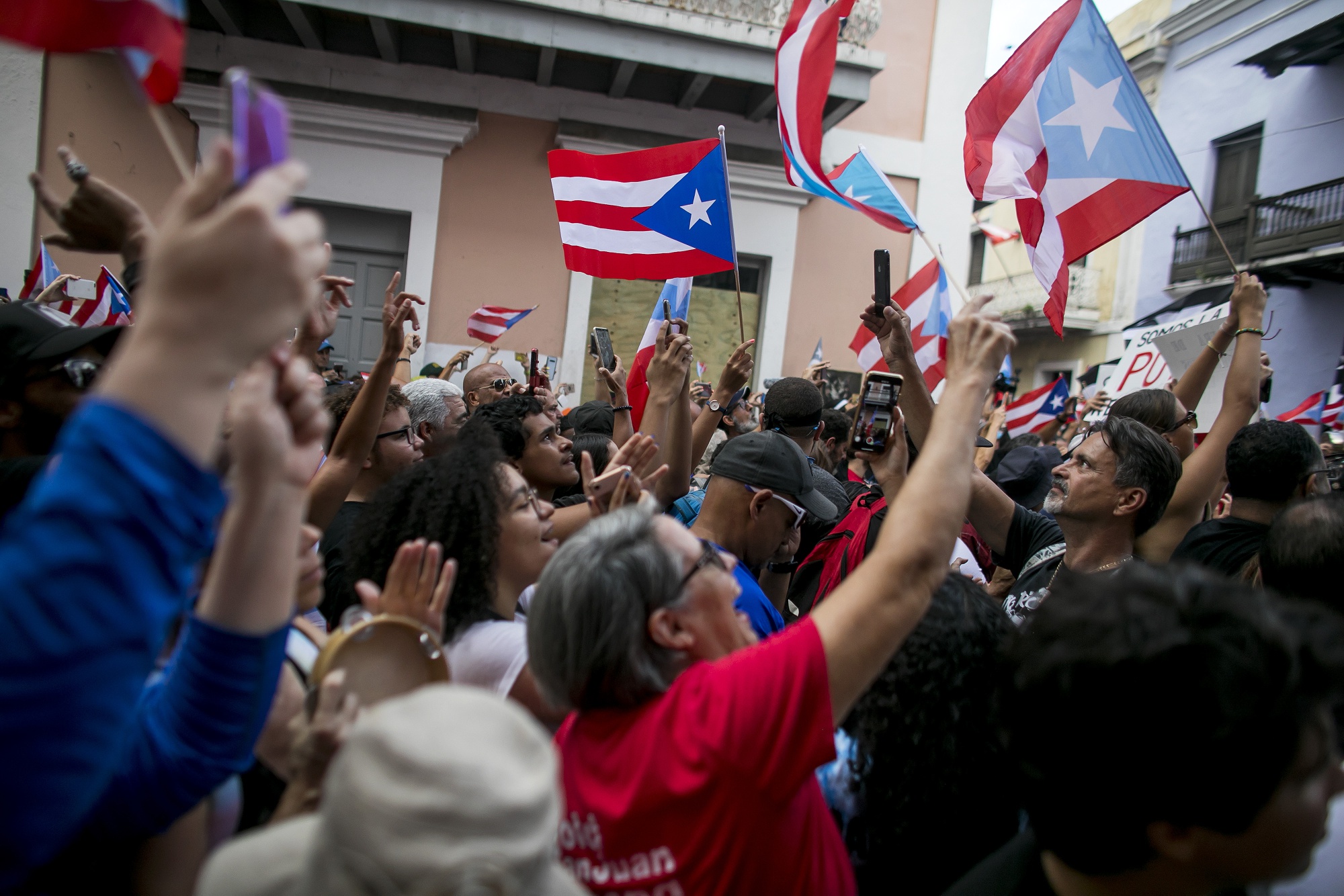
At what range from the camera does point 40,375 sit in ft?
6.74

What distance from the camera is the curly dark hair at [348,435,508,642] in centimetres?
226

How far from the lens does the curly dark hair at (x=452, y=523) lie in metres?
2.26

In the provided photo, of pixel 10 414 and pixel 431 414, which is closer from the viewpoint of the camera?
pixel 10 414

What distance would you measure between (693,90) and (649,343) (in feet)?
18.4

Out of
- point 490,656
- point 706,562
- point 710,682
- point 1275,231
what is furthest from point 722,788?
point 1275,231

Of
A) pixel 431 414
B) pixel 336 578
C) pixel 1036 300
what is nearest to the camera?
pixel 336 578

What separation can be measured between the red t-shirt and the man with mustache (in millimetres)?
1799

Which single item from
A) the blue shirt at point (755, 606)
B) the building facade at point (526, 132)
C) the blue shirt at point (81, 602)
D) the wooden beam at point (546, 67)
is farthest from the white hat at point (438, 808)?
the wooden beam at point (546, 67)

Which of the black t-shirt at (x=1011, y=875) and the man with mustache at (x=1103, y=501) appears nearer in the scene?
the black t-shirt at (x=1011, y=875)

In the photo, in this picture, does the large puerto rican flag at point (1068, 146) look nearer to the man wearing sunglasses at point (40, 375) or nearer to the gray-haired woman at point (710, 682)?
the gray-haired woman at point (710, 682)

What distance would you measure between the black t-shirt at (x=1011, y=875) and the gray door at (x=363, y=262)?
32.2 ft

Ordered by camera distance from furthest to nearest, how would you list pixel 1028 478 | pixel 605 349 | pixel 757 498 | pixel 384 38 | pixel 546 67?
pixel 546 67 → pixel 384 38 → pixel 1028 478 → pixel 605 349 → pixel 757 498

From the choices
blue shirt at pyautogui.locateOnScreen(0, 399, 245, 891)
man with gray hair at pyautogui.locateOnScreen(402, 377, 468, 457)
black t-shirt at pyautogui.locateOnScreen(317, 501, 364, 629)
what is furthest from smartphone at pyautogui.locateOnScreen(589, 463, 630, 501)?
man with gray hair at pyautogui.locateOnScreen(402, 377, 468, 457)

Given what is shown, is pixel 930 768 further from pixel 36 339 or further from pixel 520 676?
pixel 36 339
